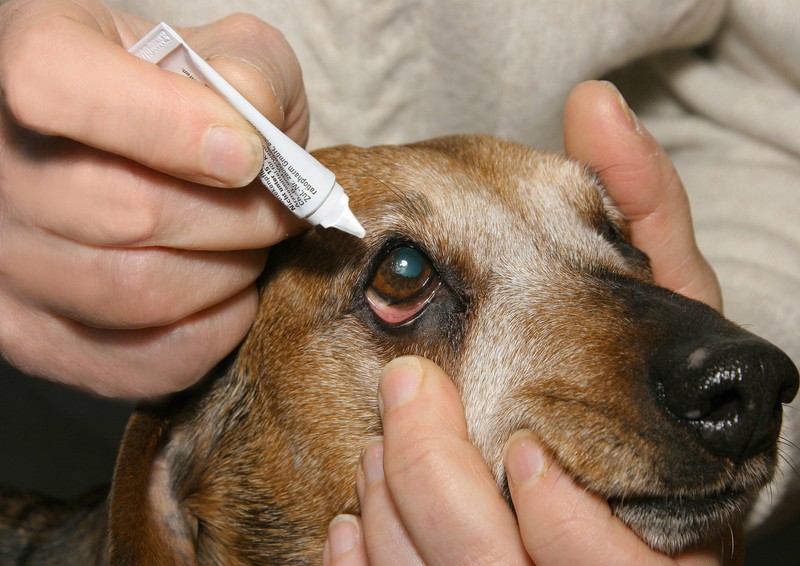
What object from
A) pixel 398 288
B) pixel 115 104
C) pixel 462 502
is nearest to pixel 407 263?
pixel 398 288

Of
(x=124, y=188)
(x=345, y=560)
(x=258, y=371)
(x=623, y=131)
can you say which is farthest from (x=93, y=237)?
A: (x=623, y=131)

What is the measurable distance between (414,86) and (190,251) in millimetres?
1604

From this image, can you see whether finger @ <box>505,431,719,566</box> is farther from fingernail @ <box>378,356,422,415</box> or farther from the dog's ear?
the dog's ear

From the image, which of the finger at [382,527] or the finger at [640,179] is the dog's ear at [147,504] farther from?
the finger at [640,179]

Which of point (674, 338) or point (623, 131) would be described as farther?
point (623, 131)

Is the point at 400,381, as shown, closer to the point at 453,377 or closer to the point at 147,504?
the point at 453,377

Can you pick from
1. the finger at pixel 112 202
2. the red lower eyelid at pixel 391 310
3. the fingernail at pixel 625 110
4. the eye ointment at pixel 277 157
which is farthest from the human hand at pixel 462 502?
the fingernail at pixel 625 110

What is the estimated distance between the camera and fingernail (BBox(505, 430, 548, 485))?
180 centimetres

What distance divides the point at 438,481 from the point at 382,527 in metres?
0.25

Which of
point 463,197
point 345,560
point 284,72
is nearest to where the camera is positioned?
point 345,560

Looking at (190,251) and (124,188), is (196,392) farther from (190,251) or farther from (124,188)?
(124,188)

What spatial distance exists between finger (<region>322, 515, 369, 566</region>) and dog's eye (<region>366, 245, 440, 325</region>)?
1.75ft

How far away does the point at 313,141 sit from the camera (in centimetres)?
329

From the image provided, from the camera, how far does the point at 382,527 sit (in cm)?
195
